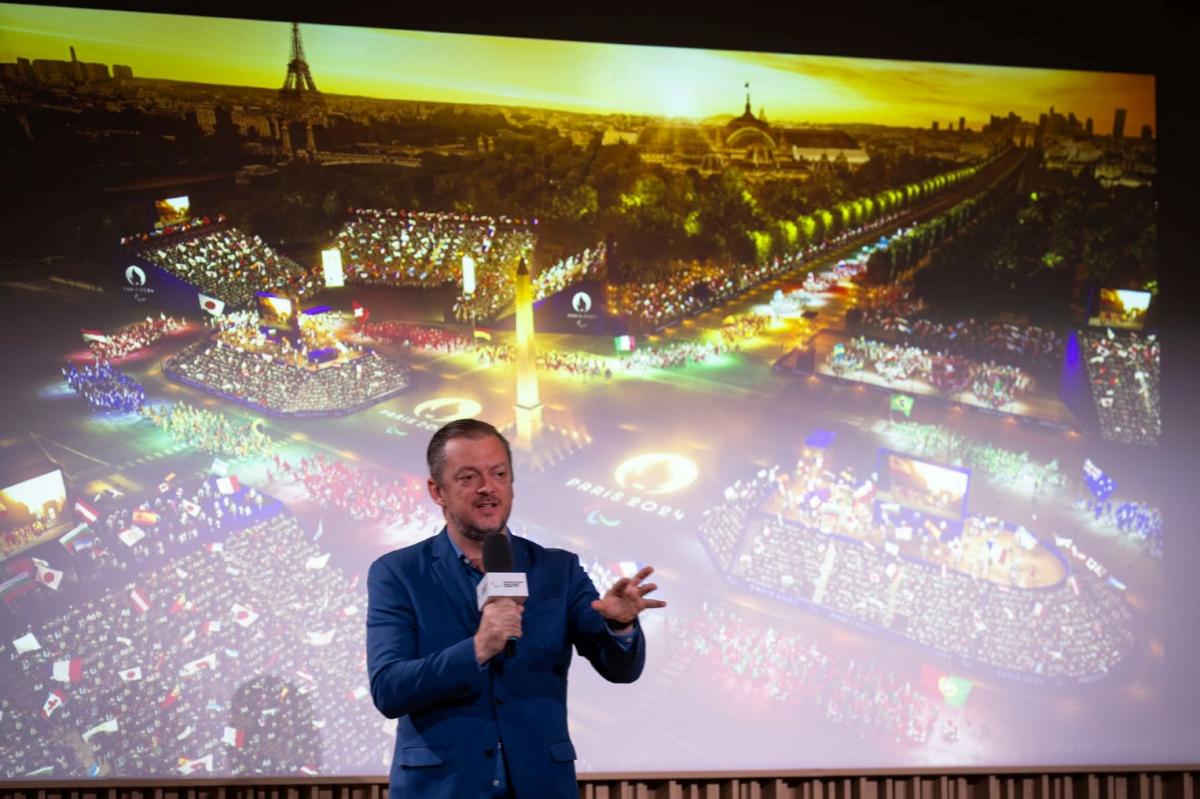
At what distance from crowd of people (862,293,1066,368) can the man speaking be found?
296cm

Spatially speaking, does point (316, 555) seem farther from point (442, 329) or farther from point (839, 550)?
point (839, 550)

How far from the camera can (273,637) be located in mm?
3686

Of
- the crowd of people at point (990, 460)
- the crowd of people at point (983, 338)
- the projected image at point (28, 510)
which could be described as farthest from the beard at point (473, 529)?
the crowd of people at point (983, 338)

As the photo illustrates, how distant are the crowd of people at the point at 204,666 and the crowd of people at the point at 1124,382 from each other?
3280 mm

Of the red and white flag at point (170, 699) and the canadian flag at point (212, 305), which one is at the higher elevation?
the canadian flag at point (212, 305)

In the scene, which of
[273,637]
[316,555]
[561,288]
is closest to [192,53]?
[561,288]

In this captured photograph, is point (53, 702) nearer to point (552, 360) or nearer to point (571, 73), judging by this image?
point (552, 360)

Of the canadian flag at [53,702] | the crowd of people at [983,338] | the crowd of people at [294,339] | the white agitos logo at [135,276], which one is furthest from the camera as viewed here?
the crowd of people at [983,338]

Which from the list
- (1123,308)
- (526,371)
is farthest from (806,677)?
(1123,308)

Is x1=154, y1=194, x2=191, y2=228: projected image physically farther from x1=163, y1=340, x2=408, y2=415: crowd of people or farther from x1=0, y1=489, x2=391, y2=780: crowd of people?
x1=0, y1=489, x2=391, y2=780: crowd of people

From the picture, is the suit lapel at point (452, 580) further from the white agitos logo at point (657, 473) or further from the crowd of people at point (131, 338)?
the crowd of people at point (131, 338)

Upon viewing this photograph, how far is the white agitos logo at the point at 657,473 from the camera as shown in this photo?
3.92m

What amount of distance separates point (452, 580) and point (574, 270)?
2655 mm

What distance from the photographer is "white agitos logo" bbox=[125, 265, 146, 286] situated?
3.79 m
